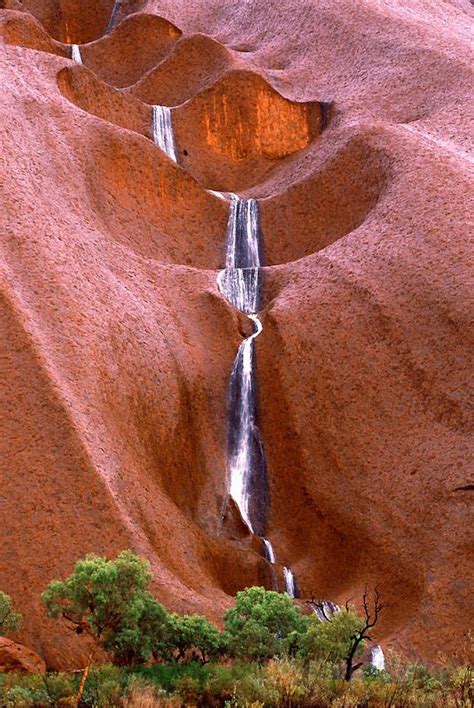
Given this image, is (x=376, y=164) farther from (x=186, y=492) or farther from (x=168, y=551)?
(x=168, y=551)

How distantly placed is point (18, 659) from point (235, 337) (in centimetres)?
1281

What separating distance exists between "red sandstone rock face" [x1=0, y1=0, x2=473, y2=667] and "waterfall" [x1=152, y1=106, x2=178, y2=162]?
46cm

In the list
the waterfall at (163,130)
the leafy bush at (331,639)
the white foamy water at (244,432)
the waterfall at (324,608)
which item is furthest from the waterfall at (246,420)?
the leafy bush at (331,639)

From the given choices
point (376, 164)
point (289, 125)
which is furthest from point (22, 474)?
point (289, 125)

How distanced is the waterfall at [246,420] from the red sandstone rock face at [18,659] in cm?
822

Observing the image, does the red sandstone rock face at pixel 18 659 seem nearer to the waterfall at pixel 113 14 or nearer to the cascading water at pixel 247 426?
the cascading water at pixel 247 426

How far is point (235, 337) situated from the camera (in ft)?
94.1

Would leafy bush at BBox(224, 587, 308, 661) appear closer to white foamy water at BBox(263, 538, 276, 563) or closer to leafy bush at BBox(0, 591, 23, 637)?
leafy bush at BBox(0, 591, 23, 637)

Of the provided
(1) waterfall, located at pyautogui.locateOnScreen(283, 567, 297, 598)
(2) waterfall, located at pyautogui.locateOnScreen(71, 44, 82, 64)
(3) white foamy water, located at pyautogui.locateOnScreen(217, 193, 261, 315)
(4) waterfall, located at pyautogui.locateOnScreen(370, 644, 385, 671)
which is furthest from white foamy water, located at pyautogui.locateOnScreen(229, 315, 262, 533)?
(2) waterfall, located at pyautogui.locateOnScreen(71, 44, 82, 64)

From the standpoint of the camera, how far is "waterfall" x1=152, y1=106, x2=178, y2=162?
3769 centimetres

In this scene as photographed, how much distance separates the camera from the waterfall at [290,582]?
2380 centimetres

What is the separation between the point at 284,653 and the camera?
57.7ft

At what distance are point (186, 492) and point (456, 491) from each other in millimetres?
6121

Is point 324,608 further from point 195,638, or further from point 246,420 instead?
point 246,420
